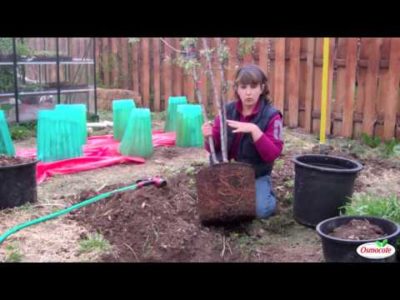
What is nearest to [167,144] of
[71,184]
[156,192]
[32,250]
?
[71,184]

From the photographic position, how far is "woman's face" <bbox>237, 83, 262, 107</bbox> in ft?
11.3

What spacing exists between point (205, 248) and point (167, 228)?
0.92 ft

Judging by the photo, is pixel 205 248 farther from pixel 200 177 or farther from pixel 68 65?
pixel 68 65

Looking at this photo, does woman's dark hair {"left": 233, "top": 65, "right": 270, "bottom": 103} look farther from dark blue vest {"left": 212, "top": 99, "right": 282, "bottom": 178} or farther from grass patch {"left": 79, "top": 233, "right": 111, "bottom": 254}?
grass patch {"left": 79, "top": 233, "right": 111, "bottom": 254}

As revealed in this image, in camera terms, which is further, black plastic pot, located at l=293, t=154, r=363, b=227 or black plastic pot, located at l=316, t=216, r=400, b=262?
black plastic pot, located at l=293, t=154, r=363, b=227

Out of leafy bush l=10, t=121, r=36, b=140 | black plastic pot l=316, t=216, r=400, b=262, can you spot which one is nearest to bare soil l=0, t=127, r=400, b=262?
black plastic pot l=316, t=216, r=400, b=262

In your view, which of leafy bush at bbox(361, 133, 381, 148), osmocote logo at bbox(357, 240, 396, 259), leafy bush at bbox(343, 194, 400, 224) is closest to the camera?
osmocote logo at bbox(357, 240, 396, 259)

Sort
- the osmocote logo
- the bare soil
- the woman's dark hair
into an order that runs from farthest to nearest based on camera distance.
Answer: the woman's dark hair
the bare soil
the osmocote logo

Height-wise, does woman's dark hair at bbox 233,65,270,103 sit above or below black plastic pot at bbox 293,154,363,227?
above

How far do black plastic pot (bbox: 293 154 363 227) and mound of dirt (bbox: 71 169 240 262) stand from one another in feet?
2.03

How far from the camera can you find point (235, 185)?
3213 mm

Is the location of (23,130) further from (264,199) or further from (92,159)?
(264,199)

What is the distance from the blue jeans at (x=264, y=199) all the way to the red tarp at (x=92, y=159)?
179 cm

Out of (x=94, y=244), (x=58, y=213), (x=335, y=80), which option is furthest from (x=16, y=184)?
(x=335, y=80)
